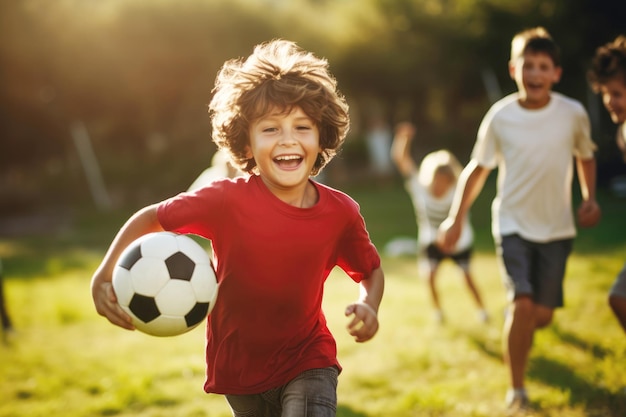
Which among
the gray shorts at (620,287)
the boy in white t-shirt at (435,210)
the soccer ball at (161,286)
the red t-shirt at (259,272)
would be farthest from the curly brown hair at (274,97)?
the boy in white t-shirt at (435,210)

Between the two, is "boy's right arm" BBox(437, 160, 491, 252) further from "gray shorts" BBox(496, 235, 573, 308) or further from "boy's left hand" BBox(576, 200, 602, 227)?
"boy's left hand" BBox(576, 200, 602, 227)

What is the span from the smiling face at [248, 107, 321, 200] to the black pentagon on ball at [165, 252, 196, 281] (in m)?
0.52

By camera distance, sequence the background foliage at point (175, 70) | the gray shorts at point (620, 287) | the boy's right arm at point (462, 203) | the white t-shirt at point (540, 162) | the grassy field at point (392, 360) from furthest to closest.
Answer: the background foliage at point (175, 70) < the grassy field at point (392, 360) < the boy's right arm at point (462, 203) < the white t-shirt at point (540, 162) < the gray shorts at point (620, 287)

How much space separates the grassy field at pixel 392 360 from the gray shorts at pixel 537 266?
745mm

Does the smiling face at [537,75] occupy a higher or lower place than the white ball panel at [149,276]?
higher

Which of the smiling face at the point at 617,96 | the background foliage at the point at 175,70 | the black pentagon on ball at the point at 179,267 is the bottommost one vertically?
the black pentagon on ball at the point at 179,267

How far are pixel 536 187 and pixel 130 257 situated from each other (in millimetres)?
2909

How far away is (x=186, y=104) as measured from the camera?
28828 mm

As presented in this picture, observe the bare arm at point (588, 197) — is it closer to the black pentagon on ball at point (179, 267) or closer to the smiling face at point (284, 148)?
the smiling face at point (284, 148)

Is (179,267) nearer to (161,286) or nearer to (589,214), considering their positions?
Result: (161,286)

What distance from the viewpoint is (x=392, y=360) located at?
5758mm

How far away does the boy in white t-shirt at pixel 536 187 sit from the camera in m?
4.36

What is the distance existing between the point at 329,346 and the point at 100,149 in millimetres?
30622

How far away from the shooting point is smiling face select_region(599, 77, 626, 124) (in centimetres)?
429
